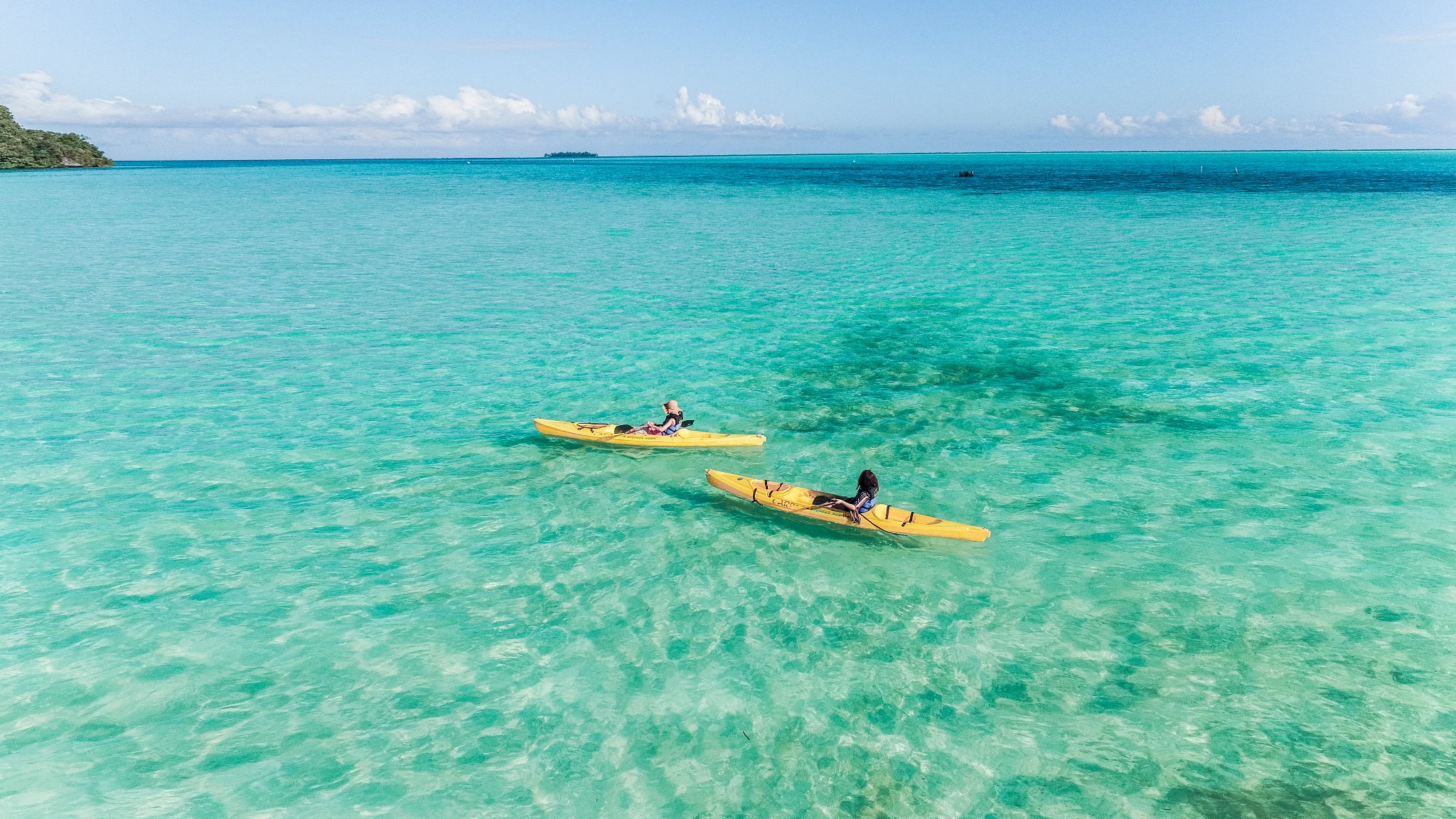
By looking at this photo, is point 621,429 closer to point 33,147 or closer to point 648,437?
point 648,437

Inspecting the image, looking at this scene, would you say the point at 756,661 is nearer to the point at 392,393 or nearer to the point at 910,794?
the point at 910,794

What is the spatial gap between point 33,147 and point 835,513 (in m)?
246

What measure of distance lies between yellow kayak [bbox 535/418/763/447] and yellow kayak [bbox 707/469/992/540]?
2527 mm

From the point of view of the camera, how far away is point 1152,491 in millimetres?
17656

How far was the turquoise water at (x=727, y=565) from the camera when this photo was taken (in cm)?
1039

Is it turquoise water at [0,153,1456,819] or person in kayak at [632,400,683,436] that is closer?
turquoise water at [0,153,1456,819]

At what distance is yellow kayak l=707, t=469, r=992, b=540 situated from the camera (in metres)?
15.4

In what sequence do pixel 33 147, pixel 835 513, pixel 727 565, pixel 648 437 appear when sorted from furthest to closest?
pixel 33 147, pixel 648 437, pixel 835 513, pixel 727 565

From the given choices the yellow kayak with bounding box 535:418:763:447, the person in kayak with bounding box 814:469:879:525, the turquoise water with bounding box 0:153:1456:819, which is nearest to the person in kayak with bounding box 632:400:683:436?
the yellow kayak with bounding box 535:418:763:447

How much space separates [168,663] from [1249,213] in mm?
89849

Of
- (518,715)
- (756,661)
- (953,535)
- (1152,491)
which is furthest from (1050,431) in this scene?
(518,715)

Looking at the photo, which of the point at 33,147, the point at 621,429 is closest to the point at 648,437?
the point at 621,429

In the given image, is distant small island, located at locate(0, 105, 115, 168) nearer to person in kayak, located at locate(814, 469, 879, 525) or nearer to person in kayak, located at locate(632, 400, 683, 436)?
person in kayak, located at locate(632, 400, 683, 436)

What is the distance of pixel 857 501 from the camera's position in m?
15.7
